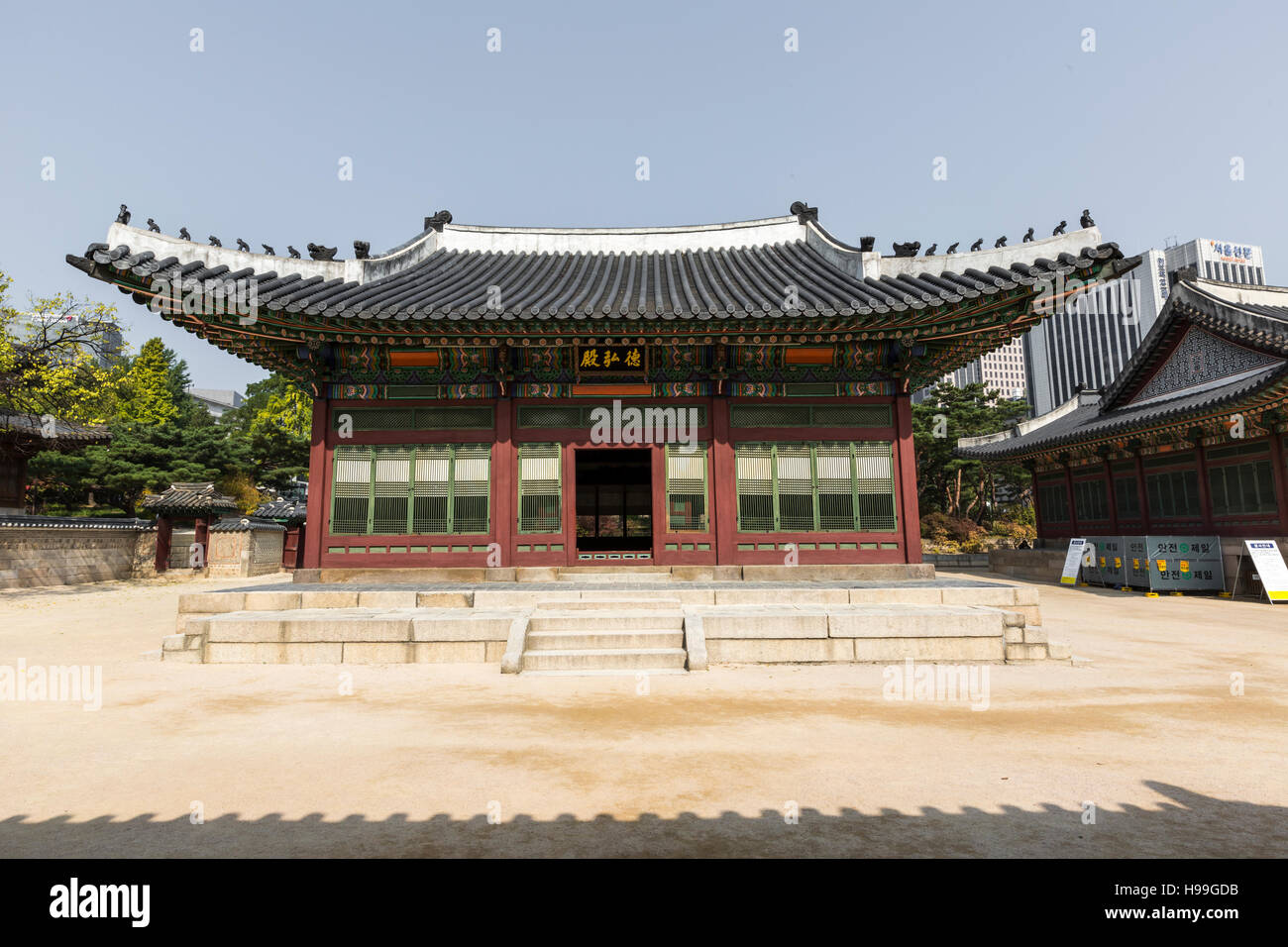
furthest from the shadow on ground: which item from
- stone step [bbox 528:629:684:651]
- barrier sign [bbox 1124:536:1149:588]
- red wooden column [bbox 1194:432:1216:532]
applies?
red wooden column [bbox 1194:432:1216:532]

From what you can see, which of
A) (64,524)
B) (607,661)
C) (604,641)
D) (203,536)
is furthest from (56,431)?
(607,661)

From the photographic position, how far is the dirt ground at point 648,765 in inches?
143

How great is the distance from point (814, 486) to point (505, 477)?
6211 mm

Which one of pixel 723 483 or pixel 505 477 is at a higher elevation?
pixel 505 477

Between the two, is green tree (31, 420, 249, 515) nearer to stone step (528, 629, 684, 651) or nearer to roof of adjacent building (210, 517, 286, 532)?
roof of adjacent building (210, 517, 286, 532)

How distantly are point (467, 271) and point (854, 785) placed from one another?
14801 mm

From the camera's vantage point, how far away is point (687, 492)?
13070mm

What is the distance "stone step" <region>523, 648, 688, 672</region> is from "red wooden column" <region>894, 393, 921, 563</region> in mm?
6383

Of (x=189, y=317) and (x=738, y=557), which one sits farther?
(x=738, y=557)

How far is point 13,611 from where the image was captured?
53.7 feet

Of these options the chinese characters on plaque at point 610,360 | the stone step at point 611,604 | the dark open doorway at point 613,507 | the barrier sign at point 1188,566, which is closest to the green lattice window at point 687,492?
the chinese characters on plaque at point 610,360

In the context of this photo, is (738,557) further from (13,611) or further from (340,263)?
(13,611)
